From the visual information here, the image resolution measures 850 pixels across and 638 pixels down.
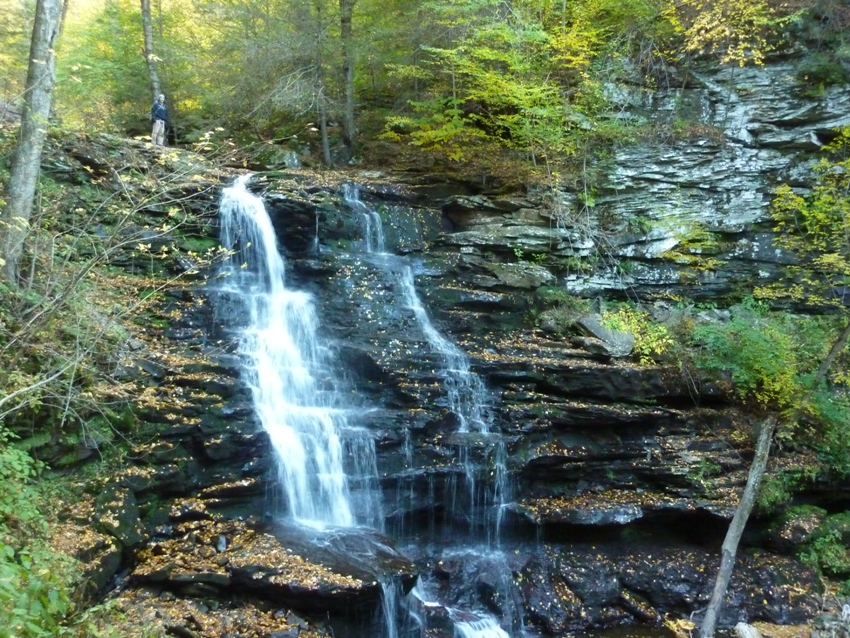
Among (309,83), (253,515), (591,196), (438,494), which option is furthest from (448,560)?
(309,83)

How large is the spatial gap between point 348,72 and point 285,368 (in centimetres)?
824

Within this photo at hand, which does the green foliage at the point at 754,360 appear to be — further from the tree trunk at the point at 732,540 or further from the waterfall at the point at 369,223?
the waterfall at the point at 369,223

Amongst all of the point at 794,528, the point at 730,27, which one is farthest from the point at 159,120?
the point at 794,528

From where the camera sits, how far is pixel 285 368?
8781mm

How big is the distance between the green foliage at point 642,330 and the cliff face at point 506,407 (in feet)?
1.00

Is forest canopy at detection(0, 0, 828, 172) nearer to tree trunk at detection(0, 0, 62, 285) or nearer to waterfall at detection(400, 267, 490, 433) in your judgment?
tree trunk at detection(0, 0, 62, 285)

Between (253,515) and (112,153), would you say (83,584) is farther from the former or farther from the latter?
(112,153)

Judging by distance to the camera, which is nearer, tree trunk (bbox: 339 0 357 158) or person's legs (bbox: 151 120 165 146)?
person's legs (bbox: 151 120 165 146)

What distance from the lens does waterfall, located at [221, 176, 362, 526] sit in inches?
304

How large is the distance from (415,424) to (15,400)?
4.89 meters

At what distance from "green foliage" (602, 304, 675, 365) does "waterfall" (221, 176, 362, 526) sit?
534 centimetres

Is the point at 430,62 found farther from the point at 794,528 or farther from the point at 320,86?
the point at 794,528

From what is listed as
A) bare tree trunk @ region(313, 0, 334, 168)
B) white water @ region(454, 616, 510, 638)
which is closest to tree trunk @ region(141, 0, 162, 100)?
bare tree trunk @ region(313, 0, 334, 168)

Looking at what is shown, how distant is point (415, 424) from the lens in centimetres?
848
